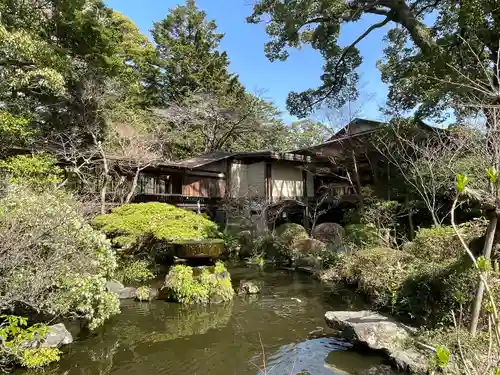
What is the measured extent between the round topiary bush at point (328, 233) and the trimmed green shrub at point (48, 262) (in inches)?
404

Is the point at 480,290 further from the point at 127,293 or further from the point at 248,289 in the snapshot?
the point at 127,293

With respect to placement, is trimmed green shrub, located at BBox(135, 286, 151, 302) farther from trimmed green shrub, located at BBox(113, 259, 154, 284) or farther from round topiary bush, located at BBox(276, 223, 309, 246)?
round topiary bush, located at BBox(276, 223, 309, 246)

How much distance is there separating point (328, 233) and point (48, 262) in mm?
12549

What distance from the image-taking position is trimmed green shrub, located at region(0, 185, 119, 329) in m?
5.74

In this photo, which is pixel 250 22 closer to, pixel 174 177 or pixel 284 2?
pixel 284 2

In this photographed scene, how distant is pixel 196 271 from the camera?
11.2 meters

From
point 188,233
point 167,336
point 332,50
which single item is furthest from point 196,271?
point 332,50

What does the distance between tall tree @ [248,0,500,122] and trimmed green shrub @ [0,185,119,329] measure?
855cm

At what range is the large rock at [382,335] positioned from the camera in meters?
5.77

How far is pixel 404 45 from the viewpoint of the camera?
19.1 meters

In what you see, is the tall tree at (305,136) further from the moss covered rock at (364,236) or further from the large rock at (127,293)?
the large rock at (127,293)

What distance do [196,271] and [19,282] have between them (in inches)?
231

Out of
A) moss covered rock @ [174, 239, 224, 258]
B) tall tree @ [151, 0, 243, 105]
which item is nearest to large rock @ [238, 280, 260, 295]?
moss covered rock @ [174, 239, 224, 258]

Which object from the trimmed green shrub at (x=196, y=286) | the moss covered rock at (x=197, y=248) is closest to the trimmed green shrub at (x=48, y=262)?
the trimmed green shrub at (x=196, y=286)
